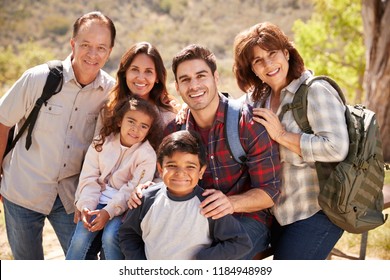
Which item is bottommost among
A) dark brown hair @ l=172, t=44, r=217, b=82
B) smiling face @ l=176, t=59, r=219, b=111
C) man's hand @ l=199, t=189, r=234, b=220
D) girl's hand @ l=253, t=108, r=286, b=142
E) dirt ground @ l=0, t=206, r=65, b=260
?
dirt ground @ l=0, t=206, r=65, b=260

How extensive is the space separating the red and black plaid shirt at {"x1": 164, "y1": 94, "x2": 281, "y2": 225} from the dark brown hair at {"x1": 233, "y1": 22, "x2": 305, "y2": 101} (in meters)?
0.30

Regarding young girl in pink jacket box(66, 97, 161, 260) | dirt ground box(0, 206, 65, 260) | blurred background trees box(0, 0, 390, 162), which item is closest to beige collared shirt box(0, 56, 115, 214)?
young girl in pink jacket box(66, 97, 161, 260)

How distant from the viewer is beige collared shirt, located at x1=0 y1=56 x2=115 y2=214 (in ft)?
10.8

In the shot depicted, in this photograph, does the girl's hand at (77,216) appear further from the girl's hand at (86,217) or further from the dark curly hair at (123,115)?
the dark curly hair at (123,115)

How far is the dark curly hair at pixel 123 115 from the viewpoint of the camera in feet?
10.5

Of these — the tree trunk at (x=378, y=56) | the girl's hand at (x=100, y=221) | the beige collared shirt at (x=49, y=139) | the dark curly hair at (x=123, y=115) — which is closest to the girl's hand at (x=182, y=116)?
the dark curly hair at (x=123, y=115)

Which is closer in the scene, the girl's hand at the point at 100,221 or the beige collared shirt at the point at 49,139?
the girl's hand at the point at 100,221

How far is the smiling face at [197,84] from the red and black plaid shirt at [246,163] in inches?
3.6

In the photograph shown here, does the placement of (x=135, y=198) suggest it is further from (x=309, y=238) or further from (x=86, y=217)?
(x=309, y=238)

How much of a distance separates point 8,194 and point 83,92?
790 millimetres

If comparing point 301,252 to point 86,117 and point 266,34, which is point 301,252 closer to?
point 266,34

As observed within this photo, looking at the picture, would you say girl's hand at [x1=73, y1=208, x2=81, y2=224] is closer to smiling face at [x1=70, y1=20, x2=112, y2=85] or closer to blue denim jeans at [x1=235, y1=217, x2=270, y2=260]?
smiling face at [x1=70, y1=20, x2=112, y2=85]

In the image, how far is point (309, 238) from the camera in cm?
303

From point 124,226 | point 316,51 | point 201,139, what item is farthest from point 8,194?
point 316,51
